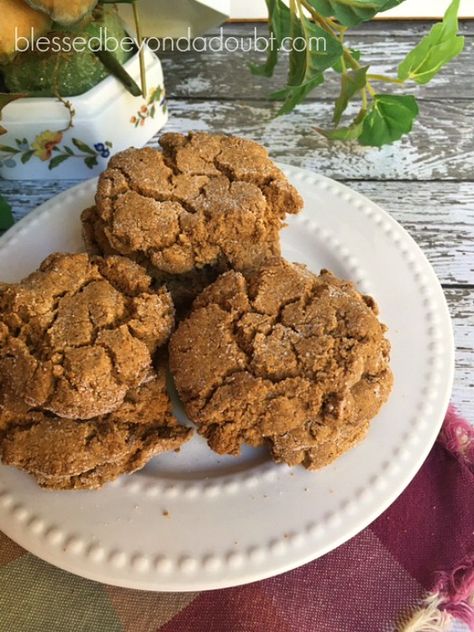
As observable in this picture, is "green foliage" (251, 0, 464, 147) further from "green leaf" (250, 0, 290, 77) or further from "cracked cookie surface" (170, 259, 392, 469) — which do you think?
"cracked cookie surface" (170, 259, 392, 469)

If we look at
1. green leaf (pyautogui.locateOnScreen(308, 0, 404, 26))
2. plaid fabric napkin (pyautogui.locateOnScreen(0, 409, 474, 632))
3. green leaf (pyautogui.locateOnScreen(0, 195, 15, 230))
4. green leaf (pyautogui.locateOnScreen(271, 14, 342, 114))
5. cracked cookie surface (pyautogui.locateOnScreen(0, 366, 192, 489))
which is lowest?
plaid fabric napkin (pyautogui.locateOnScreen(0, 409, 474, 632))

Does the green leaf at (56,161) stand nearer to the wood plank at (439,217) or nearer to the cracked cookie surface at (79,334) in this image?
the cracked cookie surface at (79,334)


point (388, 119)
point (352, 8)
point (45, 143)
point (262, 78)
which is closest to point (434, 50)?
point (388, 119)

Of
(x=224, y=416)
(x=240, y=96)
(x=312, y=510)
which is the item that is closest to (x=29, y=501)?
(x=224, y=416)

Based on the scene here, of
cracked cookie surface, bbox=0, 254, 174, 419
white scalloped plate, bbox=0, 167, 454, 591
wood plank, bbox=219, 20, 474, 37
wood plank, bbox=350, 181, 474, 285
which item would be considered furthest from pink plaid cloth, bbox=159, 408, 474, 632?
wood plank, bbox=219, 20, 474, 37

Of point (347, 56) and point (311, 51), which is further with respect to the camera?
point (347, 56)

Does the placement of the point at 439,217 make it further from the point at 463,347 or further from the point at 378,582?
the point at 378,582

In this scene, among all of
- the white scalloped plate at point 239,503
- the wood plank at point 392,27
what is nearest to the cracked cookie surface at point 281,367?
the white scalloped plate at point 239,503
